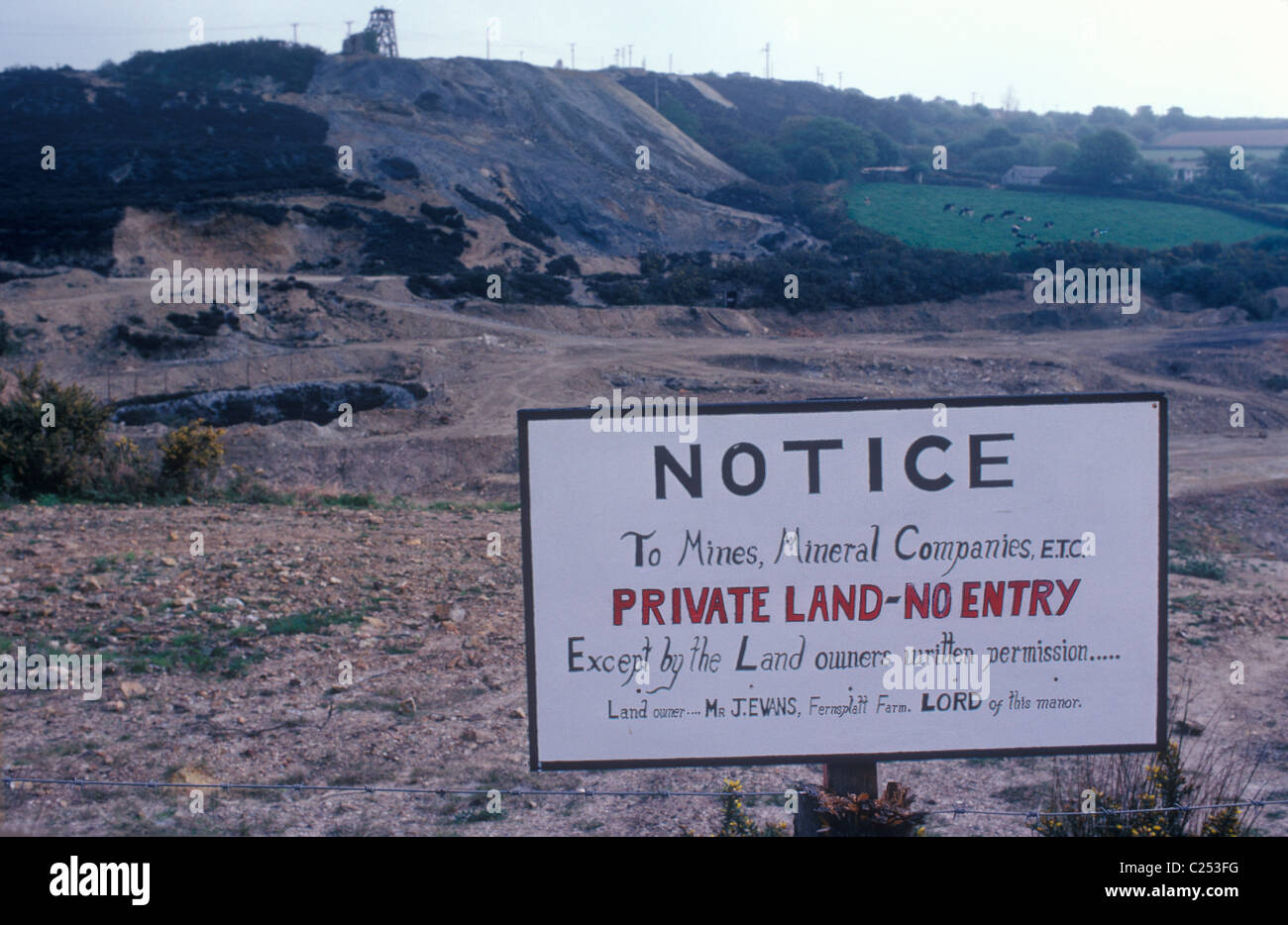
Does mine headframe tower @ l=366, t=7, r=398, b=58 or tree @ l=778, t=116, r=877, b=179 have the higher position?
mine headframe tower @ l=366, t=7, r=398, b=58

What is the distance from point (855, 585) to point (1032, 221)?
178 ft

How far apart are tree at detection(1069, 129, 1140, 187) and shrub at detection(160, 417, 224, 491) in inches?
2453

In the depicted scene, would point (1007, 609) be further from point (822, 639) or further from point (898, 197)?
point (898, 197)

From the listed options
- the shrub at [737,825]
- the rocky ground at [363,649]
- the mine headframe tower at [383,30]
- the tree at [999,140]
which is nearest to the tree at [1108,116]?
the tree at [999,140]

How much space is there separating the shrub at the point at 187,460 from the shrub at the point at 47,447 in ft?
2.74

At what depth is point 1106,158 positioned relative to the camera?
63.1 m

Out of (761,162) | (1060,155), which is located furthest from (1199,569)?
(1060,155)

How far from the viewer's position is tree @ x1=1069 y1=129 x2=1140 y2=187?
6281 centimetres

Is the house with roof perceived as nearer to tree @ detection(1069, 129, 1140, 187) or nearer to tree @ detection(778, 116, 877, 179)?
tree @ detection(1069, 129, 1140, 187)

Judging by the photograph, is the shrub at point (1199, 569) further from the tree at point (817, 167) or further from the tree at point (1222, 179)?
the tree at point (1222, 179)

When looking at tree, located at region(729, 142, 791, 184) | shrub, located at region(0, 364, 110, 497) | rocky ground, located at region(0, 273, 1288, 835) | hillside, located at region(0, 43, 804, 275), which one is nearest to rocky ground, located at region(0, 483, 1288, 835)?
Answer: rocky ground, located at region(0, 273, 1288, 835)

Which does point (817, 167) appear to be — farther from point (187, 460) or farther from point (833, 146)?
point (187, 460)

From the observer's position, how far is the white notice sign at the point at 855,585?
338 cm

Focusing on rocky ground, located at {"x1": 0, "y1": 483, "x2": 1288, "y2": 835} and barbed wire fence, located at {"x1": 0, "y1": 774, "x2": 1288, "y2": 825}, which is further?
rocky ground, located at {"x1": 0, "y1": 483, "x2": 1288, "y2": 835}
